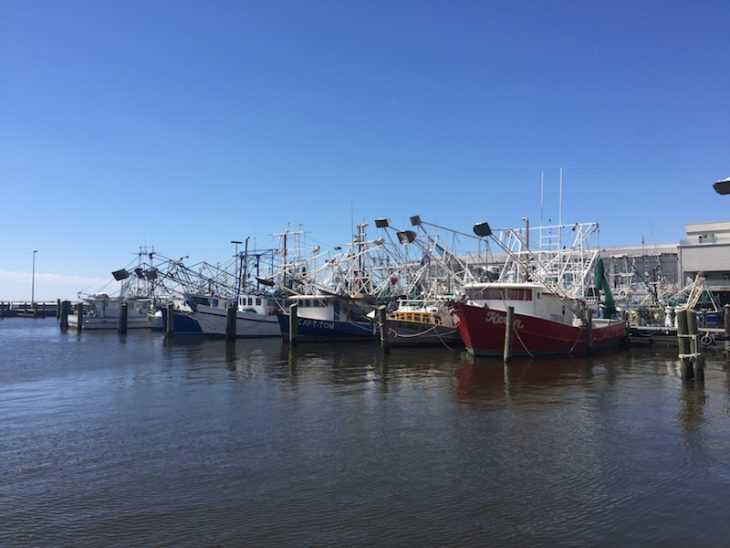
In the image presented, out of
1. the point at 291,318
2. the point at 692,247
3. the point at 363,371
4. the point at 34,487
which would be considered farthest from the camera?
the point at 692,247

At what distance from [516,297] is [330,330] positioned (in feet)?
53.4

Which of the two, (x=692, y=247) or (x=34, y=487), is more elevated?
(x=692, y=247)

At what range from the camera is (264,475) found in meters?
10.8

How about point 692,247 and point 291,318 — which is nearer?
point 291,318

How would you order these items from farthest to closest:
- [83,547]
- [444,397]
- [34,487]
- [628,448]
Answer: [444,397]
[628,448]
[34,487]
[83,547]

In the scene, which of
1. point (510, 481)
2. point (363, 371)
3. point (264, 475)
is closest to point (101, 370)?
point (363, 371)

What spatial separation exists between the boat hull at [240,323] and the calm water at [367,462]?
25710 millimetres

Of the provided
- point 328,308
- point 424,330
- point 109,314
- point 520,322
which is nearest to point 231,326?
point 328,308

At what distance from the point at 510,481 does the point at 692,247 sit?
53.6 meters

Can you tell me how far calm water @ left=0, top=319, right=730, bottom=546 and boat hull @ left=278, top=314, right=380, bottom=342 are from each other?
1882 centimetres

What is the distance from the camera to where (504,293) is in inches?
1193

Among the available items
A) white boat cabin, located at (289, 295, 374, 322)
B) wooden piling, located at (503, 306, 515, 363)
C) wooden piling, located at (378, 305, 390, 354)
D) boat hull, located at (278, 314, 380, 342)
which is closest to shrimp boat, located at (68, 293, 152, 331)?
white boat cabin, located at (289, 295, 374, 322)

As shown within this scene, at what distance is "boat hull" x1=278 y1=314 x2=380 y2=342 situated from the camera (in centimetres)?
4203

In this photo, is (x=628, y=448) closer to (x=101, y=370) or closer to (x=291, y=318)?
(x=101, y=370)
